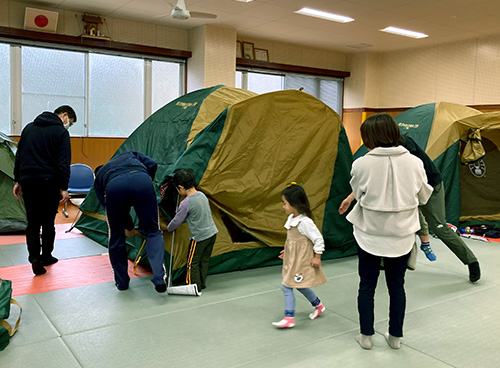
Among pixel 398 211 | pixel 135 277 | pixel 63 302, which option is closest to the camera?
pixel 398 211

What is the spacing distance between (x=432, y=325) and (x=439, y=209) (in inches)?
50.7

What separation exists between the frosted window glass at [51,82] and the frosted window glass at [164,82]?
1486 mm

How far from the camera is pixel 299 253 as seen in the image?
3.12m

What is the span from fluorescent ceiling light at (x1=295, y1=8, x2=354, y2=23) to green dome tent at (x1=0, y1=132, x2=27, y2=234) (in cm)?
558

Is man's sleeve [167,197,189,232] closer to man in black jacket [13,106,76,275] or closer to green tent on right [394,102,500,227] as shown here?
man in black jacket [13,106,76,275]

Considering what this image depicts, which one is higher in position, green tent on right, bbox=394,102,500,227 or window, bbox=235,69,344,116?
window, bbox=235,69,344,116

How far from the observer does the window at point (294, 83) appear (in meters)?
11.3

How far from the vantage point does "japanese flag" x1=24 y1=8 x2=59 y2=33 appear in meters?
8.13

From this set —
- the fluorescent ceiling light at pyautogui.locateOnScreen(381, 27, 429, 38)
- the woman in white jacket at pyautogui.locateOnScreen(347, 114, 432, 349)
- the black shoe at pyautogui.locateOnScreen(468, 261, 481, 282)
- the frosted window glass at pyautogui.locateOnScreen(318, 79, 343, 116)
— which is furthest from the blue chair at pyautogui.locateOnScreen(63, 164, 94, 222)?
the frosted window glass at pyautogui.locateOnScreen(318, 79, 343, 116)

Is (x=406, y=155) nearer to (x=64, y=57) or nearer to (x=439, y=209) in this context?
(x=439, y=209)

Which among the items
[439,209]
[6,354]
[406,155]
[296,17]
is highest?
[296,17]

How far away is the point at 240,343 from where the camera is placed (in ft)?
9.53

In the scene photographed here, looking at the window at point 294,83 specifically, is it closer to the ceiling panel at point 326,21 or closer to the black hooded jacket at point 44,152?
the ceiling panel at point 326,21

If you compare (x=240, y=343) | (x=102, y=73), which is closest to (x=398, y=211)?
(x=240, y=343)
